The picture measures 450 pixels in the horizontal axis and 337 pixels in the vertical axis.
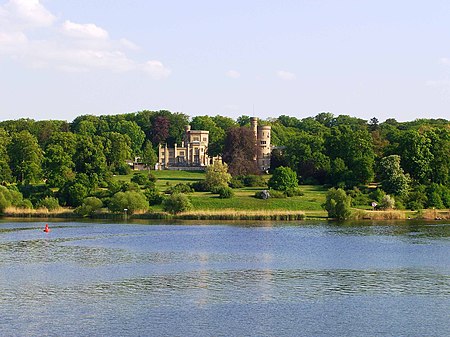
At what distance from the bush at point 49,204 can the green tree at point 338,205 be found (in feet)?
120

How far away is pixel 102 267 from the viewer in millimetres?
56531

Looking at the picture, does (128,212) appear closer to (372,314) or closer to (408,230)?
(408,230)

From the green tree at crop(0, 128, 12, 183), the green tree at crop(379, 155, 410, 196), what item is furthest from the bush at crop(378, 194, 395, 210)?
the green tree at crop(0, 128, 12, 183)

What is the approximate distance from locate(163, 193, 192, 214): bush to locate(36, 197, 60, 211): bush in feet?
52.6

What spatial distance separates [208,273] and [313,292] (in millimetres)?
9679

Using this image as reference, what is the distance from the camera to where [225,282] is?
49.9 meters

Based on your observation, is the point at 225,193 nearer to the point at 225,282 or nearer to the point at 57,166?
the point at 57,166

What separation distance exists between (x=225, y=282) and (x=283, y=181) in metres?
64.0

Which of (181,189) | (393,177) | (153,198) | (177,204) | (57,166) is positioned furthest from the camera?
(57,166)

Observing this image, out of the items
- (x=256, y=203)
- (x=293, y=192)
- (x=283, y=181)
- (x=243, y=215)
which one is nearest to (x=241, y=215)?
(x=243, y=215)

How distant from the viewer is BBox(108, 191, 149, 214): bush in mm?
98562

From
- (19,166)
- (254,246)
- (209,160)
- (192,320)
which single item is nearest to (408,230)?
(254,246)

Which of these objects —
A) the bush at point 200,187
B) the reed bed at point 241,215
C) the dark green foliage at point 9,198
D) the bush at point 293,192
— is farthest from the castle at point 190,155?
the reed bed at point 241,215

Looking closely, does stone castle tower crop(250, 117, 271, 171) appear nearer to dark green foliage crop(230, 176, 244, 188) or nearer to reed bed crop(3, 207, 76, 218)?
dark green foliage crop(230, 176, 244, 188)
